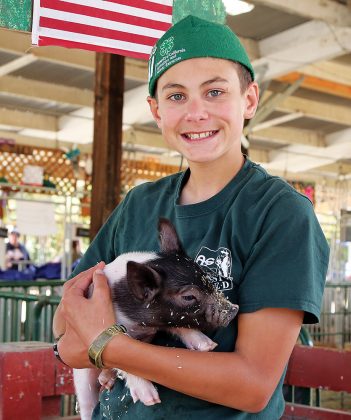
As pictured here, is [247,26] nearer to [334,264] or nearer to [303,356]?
[334,264]

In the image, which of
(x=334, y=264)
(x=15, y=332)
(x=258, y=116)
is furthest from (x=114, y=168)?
(x=334, y=264)

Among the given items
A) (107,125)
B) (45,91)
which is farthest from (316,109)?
(107,125)

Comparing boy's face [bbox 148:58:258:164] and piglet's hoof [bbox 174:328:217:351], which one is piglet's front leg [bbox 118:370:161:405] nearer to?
piglet's hoof [bbox 174:328:217:351]

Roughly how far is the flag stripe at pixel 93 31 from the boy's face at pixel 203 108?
39.9 inches

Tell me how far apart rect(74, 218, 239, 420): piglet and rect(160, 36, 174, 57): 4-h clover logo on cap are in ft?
1.20

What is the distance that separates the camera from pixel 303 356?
2.56 meters

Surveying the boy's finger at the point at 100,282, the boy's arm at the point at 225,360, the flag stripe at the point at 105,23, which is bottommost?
the boy's arm at the point at 225,360

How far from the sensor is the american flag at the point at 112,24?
2.58 m

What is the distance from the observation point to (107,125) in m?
5.93

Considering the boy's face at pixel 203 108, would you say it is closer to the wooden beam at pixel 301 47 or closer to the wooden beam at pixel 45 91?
the wooden beam at pixel 301 47

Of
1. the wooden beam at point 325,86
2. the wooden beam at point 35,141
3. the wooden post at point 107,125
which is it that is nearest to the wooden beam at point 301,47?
the wooden beam at point 325,86

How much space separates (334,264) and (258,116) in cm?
306

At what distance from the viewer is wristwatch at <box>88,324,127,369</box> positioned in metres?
1.38

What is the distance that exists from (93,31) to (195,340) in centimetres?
157
